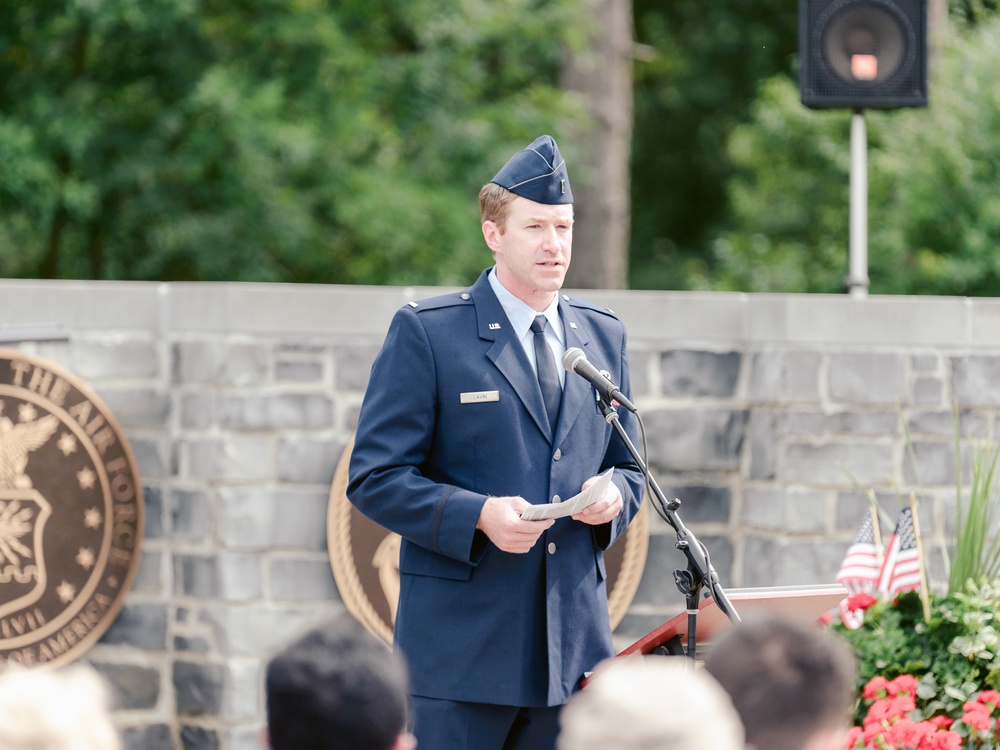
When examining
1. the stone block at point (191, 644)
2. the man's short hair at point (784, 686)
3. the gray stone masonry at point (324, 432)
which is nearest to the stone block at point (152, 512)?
the gray stone masonry at point (324, 432)

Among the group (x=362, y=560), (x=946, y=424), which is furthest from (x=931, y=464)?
(x=362, y=560)

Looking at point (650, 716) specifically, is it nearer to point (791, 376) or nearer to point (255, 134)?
point (791, 376)

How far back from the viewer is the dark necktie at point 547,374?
320 centimetres

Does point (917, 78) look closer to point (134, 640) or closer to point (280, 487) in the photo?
point (280, 487)

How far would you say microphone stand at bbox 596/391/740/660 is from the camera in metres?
3.03

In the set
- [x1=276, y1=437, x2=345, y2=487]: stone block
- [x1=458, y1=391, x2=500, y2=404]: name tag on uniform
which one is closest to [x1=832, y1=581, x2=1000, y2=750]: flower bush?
[x1=458, y1=391, x2=500, y2=404]: name tag on uniform

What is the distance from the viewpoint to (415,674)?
3.11 m

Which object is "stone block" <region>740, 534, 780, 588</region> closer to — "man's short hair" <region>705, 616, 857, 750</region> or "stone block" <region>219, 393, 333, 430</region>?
"stone block" <region>219, 393, 333, 430</region>

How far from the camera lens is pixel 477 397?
3129mm

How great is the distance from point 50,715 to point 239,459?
327cm

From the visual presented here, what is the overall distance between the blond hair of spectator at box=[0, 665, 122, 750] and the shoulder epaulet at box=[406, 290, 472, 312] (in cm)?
144

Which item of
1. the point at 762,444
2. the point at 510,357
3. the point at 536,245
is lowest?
the point at 762,444

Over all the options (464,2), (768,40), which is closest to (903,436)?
(464,2)

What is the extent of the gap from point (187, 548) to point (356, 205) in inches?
208
